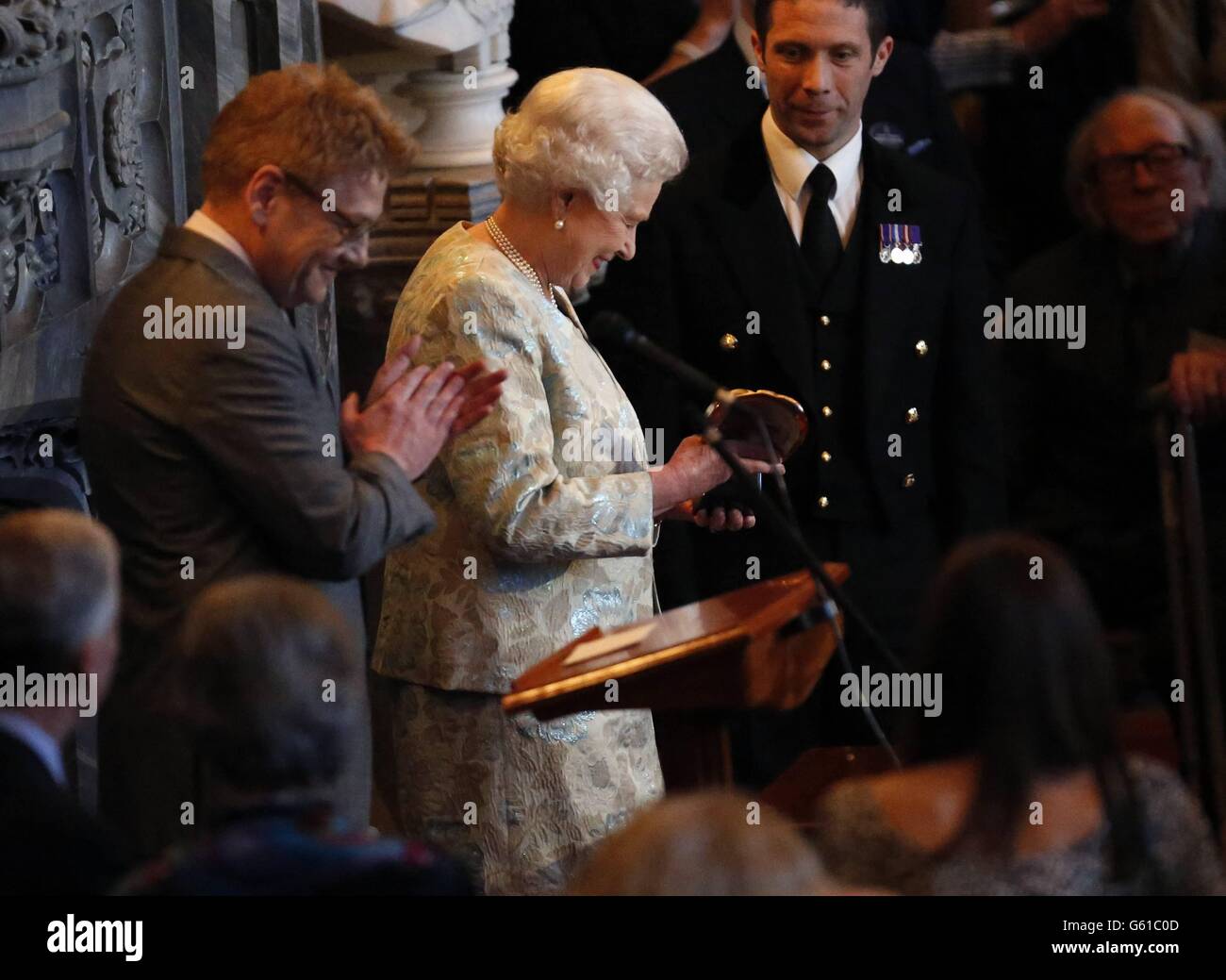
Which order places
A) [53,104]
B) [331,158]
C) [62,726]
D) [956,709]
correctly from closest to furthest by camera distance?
[956,709]
[62,726]
[331,158]
[53,104]

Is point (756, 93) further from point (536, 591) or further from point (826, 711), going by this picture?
point (536, 591)

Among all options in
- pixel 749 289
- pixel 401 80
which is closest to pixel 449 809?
pixel 749 289

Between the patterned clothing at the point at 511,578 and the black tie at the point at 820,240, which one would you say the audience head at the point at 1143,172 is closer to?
the black tie at the point at 820,240

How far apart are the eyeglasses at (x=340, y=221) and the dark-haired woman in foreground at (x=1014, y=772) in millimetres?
1041

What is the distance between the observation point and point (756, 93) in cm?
498

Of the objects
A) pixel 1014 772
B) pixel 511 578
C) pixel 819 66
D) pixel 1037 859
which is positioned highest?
pixel 819 66

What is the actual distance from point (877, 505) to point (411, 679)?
1.11 m

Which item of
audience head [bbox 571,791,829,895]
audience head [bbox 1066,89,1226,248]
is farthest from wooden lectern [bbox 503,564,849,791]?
audience head [bbox 1066,89,1226,248]

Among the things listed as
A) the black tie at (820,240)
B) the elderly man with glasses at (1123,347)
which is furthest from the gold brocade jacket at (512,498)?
the elderly man with glasses at (1123,347)

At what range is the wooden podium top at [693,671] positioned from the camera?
275cm

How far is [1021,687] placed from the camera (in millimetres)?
2322

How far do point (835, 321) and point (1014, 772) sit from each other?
192 centimetres

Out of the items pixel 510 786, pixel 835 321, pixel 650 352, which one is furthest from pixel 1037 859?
pixel 835 321

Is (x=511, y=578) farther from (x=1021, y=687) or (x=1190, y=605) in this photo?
(x=1190, y=605)
